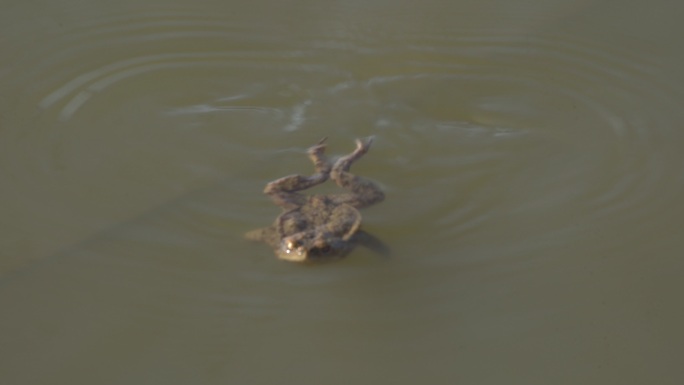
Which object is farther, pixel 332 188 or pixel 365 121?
pixel 365 121

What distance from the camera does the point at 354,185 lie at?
3.57m

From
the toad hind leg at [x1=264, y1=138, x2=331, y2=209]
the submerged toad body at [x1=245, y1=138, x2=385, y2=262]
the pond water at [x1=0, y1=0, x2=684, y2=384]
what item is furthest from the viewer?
the toad hind leg at [x1=264, y1=138, x2=331, y2=209]

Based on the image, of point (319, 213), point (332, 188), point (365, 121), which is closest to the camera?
point (319, 213)

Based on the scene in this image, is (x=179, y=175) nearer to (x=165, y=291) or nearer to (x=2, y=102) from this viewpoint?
(x=165, y=291)

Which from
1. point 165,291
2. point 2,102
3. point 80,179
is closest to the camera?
point 165,291

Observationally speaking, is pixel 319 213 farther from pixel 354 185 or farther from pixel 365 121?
pixel 365 121

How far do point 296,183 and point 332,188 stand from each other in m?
0.15

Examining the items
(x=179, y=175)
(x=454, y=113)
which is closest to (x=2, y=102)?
(x=179, y=175)

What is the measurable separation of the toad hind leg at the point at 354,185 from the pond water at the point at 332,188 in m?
0.05

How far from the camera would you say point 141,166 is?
145 inches

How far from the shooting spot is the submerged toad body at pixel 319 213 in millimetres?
3285

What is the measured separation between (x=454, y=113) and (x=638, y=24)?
1.25 metres

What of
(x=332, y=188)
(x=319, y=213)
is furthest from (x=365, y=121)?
(x=319, y=213)

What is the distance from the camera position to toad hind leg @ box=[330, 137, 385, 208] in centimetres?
350
